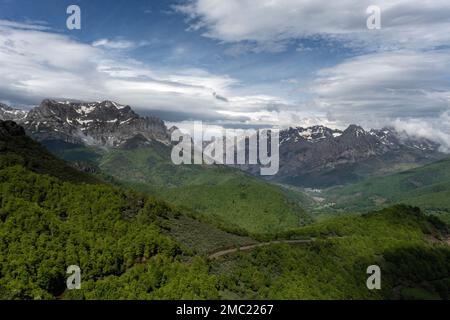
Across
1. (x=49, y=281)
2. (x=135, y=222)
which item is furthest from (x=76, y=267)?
(x=135, y=222)

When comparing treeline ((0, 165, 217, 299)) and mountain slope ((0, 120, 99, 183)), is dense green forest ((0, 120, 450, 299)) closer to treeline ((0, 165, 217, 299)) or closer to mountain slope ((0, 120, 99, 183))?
treeline ((0, 165, 217, 299))

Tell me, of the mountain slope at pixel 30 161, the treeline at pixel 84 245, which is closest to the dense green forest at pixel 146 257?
the treeline at pixel 84 245

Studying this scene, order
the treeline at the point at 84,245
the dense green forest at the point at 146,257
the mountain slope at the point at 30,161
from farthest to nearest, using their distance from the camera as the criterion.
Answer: the mountain slope at the point at 30,161
the dense green forest at the point at 146,257
the treeline at the point at 84,245

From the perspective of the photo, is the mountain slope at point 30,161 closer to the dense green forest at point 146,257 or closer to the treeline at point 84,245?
the dense green forest at point 146,257

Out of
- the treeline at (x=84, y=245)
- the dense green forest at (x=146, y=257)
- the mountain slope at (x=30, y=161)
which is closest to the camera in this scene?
the treeline at (x=84, y=245)

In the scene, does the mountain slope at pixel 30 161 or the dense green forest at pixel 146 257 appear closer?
the dense green forest at pixel 146 257

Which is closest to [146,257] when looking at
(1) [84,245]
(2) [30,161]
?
(1) [84,245]

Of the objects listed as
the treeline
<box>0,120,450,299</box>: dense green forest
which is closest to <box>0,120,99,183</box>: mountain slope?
<box>0,120,450,299</box>: dense green forest
